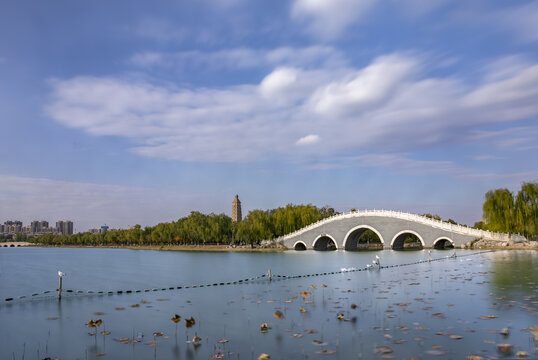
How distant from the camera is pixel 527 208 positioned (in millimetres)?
39594

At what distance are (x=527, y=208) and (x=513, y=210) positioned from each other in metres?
1.17

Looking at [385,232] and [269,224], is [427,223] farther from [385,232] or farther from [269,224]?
[269,224]

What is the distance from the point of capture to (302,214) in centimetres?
6688

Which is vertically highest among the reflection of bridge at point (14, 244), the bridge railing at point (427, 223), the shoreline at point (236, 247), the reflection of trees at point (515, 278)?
the bridge railing at point (427, 223)

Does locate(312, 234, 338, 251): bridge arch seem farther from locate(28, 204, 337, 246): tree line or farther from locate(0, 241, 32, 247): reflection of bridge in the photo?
locate(0, 241, 32, 247): reflection of bridge

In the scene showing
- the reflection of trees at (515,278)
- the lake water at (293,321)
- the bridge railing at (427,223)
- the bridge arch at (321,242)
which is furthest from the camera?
the bridge arch at (321,242)

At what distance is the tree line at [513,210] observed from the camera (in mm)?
39750

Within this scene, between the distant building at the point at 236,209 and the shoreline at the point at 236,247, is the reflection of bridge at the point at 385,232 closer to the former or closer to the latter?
the shoreline at the point at 236,247

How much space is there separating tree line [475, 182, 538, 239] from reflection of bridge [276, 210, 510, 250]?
4.64 ft

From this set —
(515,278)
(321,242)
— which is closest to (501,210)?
(515,278)

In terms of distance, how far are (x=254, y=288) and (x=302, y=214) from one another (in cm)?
4860

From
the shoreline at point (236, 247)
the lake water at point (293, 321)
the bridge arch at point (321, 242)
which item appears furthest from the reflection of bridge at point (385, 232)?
the lake water at point (293, 321)

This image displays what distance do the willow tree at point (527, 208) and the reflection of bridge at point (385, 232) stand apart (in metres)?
2.14

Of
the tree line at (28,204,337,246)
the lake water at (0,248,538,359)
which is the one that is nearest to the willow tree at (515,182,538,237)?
the lake water at (0,248,538,359)
